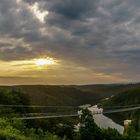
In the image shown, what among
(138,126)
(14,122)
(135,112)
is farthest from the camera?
(135,112)

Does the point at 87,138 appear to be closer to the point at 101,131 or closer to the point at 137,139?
the point at 101,131

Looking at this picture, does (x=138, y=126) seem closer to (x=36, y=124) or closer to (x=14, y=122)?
(x=36, y=124)

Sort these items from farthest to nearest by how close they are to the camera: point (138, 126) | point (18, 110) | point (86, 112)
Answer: point (138, 126) → point (18, 110) → point (86, 112)

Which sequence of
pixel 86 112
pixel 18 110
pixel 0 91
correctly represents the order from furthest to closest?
1. pixel 0 91
2. pixel 18 110
3. pixel 86 112

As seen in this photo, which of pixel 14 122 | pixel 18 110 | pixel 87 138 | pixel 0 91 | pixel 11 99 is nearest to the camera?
pixel 14 122

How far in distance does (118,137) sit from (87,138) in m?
5.03

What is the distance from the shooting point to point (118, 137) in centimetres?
5169

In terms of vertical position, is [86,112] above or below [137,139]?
above

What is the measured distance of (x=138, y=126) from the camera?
347 ft

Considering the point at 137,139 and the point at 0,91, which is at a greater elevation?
the point at 0,91

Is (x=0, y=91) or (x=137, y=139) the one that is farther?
(x=0, y=91)

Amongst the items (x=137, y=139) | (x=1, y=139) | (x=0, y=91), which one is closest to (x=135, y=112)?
(x=0, y=91)

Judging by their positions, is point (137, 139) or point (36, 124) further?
point (36, 124)

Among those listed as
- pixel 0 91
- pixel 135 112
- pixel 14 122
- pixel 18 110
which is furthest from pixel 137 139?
pixel 135 112
